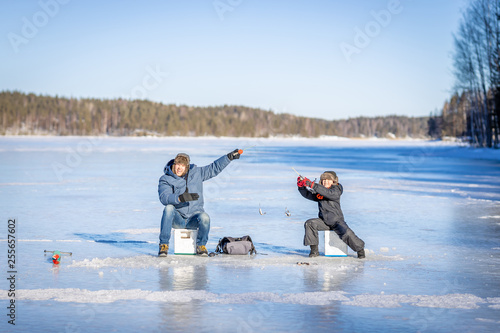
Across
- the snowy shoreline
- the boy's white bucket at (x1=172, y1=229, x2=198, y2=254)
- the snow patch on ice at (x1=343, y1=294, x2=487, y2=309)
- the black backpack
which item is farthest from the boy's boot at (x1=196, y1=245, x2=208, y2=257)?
the snowy shoreline

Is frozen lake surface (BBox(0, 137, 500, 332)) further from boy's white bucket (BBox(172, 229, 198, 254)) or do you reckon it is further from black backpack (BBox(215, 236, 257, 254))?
boy's white bucket (BBox(172, 229, 198, 254))

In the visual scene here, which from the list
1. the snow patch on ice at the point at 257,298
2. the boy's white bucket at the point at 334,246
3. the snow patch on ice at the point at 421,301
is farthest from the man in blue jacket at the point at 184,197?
the snow patch on ice at the point at 421,301

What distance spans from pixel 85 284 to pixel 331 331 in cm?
306

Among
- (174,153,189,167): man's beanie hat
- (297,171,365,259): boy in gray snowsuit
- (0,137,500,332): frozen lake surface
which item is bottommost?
(0,137,500,332): frozen lake surface

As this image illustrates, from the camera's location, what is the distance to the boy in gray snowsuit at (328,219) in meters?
8.76

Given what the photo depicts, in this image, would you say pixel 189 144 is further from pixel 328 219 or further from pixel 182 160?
pixel 328 219

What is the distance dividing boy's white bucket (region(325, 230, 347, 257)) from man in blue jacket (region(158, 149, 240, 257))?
1685mm

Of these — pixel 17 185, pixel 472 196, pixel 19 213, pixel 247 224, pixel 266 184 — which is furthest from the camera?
pixel 266 184

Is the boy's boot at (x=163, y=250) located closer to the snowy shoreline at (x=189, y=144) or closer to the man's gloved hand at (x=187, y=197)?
the man's gloved hand at (x=187, y=197)

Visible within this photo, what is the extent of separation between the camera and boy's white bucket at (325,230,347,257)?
352 inches

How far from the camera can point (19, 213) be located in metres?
13.5

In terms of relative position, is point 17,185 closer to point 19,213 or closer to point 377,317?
point 19,213

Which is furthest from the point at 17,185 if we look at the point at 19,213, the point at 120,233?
the point at 120,233

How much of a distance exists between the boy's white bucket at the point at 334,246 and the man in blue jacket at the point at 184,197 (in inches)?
66.3
